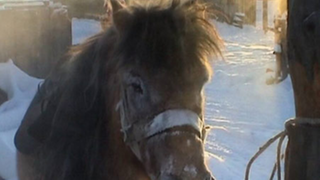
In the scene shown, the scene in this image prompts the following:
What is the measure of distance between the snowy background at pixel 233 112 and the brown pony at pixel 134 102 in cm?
85

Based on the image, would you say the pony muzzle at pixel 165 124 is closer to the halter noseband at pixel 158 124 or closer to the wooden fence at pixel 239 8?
the halter noseband at pixel 158 124

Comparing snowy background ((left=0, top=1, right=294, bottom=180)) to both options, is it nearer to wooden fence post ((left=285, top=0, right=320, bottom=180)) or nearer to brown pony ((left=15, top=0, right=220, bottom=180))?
brown pony ((left=15, top=0, right=220, bottom=180))

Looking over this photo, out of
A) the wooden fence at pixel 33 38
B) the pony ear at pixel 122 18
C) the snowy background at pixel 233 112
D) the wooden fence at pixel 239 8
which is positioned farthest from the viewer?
the wooden fence at pixel 239 8

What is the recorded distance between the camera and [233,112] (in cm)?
1053

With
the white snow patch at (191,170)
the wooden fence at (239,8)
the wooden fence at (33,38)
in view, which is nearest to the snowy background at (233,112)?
the wooden fence at (33,38)

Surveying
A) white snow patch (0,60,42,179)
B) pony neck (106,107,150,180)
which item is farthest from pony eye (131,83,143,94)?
white snow patch (0,60,42,179)

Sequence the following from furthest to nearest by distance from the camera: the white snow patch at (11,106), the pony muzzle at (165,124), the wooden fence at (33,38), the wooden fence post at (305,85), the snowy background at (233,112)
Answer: the wooden fence at (33,38) → the snowy background at (233,112) → the white snow patch at (11,106) → the pony muzzle at (165,124) → the wooden fence post at (305,85)

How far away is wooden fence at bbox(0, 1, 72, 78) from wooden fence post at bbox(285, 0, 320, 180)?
838 centimetres

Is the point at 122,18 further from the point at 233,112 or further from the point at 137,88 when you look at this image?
the point at 233,112

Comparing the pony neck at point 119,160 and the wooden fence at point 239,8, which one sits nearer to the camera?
the pony neck at point 119,160

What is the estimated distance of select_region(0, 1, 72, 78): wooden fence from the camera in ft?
36.1

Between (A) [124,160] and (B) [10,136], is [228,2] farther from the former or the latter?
(A) [124,160]

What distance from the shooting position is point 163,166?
A: 2.76 meters

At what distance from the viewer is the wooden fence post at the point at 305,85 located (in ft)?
8.81
